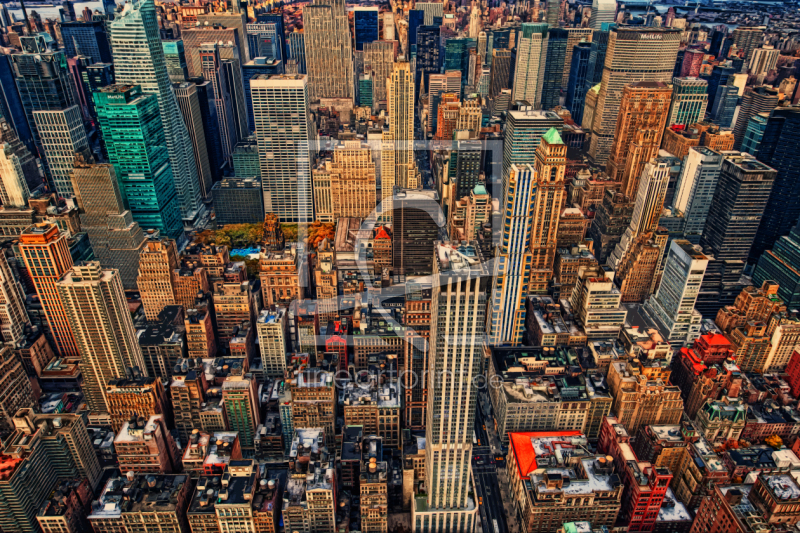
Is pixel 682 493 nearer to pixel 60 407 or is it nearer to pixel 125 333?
pixel 125 333

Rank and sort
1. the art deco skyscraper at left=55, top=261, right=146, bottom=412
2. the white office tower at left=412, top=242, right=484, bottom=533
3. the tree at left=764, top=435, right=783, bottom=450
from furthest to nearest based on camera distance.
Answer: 1. the tree at left=764, top=435, right=783, bottom=450
2. the art deco skyscraper at left=55, top=261, right=146, bottom=412
3. the white office tower at left=412, top=242, right=484, bottom=533

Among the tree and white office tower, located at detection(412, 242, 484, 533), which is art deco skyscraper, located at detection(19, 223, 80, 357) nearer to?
white office tower, located at detection(412, 242, 484, 533)

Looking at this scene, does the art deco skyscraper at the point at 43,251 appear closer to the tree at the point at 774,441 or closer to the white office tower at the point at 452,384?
the white office tower at the point at 452,384

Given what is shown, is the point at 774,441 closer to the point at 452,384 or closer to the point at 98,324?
the point at 452,384

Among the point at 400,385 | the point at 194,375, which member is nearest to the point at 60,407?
the point at 194,375

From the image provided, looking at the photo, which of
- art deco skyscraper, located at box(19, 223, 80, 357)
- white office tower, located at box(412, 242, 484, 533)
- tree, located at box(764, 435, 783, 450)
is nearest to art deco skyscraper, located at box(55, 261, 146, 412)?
art deco skyscraper, located at box(19, 223, 80, 357)
